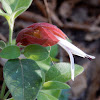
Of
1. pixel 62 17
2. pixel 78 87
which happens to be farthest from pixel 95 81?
pixel 62 17

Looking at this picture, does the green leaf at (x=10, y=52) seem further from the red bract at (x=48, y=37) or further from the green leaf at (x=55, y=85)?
the green leaf at (x=55, y=85)

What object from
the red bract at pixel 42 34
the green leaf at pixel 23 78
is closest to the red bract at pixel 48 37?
the red bract at pixel 42 34

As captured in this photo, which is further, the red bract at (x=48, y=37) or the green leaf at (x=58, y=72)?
the green leaf at (x=58, y=72)

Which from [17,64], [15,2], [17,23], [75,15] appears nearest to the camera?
[17,64]

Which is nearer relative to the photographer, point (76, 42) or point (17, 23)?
point (17, 23)

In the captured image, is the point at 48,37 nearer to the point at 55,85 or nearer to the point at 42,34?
the point at 42,34

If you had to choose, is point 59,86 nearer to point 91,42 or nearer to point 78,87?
point 78,87

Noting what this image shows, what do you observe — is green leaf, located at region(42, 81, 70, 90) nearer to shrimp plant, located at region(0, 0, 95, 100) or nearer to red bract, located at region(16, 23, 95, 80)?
shrimp plant, located at region(0, 0, 95, 100)

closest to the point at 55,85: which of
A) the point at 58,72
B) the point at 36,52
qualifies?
the point at 58,72
